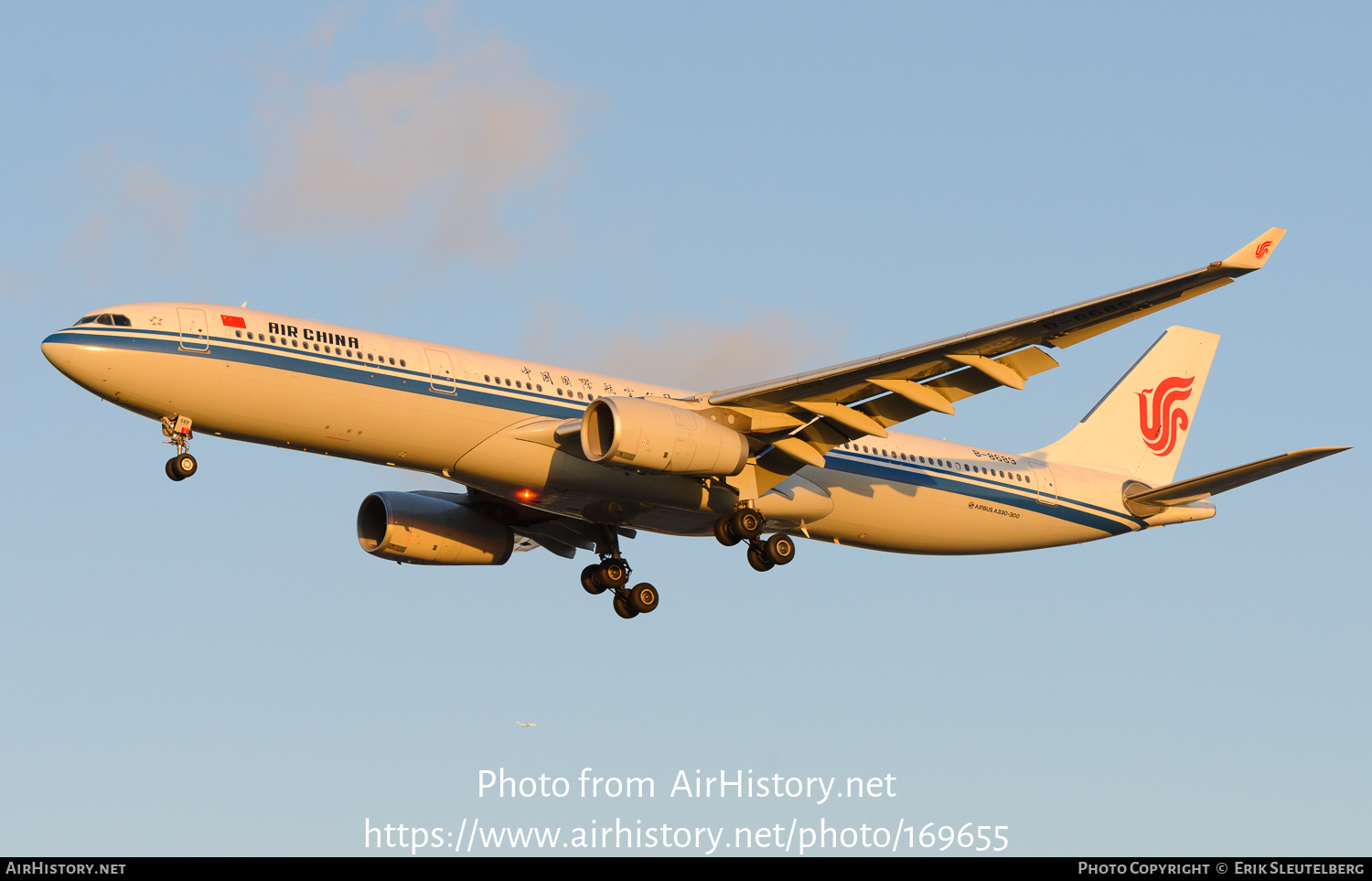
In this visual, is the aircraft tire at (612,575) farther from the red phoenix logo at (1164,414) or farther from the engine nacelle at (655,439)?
the red phoenix logo at (1164,414)

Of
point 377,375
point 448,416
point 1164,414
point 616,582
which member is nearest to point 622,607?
point 616,582

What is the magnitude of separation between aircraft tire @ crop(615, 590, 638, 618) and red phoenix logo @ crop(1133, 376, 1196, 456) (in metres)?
16.8

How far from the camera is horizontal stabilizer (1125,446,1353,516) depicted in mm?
35125

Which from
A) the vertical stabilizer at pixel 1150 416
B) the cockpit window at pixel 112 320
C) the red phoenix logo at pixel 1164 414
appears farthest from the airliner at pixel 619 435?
the red phoenix logo at pixel 1164 414

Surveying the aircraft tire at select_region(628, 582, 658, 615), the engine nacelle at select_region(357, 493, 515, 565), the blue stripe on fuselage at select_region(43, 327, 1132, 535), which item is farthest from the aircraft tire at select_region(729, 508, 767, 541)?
the engine nacelle at select_region(357, 493, 515, 565)

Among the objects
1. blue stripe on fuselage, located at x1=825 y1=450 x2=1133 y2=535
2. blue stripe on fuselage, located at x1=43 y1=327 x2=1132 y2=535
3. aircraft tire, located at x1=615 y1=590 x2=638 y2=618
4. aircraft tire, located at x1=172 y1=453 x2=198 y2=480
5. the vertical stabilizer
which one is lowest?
aircraft tire, located at x1=172 y1=453 x2=198 y2=480

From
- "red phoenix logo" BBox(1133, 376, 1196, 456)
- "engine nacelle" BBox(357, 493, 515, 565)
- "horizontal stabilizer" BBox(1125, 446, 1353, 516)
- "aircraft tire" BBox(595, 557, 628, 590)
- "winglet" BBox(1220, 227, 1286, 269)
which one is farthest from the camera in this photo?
"red phoenix logo" BBox(1133, 376, 1196, 456)

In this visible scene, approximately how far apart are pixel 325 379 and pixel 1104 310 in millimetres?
15791

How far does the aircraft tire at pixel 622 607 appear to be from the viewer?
131ft

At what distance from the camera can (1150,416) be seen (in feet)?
154

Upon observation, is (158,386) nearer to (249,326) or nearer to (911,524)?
(249,326)

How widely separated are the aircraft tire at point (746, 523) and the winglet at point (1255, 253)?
40.0 ft

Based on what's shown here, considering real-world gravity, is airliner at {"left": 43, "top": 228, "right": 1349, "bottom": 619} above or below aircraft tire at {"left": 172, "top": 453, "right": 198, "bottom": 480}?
above

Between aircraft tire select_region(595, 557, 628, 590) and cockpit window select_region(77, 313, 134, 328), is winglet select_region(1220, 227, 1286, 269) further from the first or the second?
cockpit window select_region(77, 313, 134, 328)
